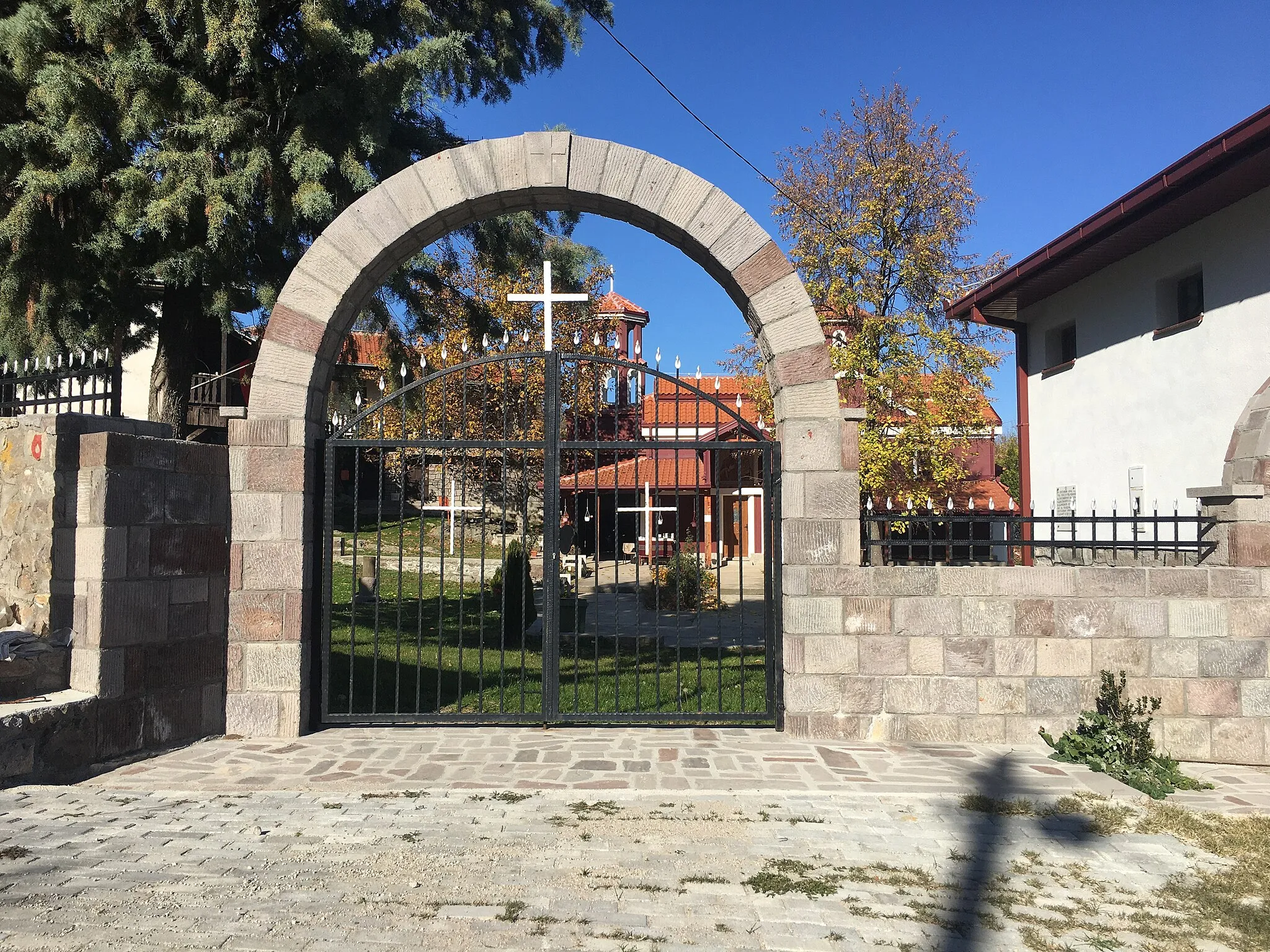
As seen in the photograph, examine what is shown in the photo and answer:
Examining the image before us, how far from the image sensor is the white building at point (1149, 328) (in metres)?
8.60

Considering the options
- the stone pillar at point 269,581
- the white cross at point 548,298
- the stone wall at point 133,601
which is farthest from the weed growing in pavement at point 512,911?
the white cross at point 548,298

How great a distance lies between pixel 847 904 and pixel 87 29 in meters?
8.48

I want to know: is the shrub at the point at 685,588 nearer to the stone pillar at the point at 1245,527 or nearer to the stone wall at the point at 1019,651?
the stone wall at the point at 1019,651

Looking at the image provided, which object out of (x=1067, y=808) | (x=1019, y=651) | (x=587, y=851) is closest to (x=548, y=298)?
(x=1019, y=651)

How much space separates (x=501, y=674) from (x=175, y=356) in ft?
17.5

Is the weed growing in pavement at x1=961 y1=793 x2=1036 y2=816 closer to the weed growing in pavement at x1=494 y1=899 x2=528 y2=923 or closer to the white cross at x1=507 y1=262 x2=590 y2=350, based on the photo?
the weed growing in pavement at x1=494 y1=899 x2=528 y2=923

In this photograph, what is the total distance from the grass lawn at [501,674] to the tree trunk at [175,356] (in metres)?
2.83

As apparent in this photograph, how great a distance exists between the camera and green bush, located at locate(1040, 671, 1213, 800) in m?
4.93

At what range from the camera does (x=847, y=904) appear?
3.30 metres

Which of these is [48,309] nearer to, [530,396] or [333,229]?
[333,229]

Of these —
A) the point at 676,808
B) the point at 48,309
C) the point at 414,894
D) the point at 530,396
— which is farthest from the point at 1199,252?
the point at 530,396

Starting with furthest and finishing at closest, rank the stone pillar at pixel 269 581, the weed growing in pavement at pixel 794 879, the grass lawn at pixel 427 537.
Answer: the grass lawn at pixel 427 537, the stone pillar at pixel 269 581, the weed growing in pavement at pixel 794 879

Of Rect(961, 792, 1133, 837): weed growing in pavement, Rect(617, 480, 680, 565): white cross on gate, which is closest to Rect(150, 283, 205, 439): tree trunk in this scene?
Rect(617, 480, 680, 565): white cross on gate

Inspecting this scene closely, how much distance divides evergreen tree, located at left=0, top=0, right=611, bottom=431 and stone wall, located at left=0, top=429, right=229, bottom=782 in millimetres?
2643
